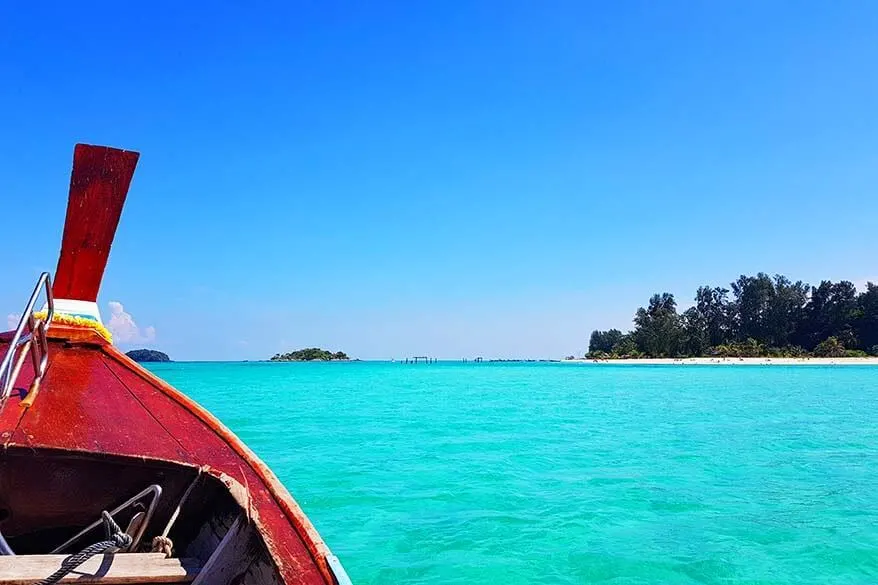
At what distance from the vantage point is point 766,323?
8250 cm

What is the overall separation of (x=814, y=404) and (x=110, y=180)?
2965 centimetres

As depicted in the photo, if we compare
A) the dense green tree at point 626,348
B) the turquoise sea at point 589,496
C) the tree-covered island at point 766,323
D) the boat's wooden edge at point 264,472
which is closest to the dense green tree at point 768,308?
the tree-covered island at point 766,323

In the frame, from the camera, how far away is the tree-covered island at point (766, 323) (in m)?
75.7

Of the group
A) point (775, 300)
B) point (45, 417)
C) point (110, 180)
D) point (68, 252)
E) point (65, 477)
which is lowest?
point (65, 477)

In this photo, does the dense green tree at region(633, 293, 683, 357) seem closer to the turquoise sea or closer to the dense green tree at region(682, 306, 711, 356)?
the dense green tree at region(682, 306, 711, 356)

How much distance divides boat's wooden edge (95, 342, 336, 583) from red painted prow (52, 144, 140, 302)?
51cm

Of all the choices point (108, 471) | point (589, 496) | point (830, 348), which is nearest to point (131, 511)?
point (108, 471)

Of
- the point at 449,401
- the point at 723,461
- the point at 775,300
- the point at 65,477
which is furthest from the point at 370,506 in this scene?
the point at 775,300

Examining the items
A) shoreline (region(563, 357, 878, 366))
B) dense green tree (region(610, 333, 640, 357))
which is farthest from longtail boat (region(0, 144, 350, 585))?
dense green tree (region(610, 333, 640, 357))

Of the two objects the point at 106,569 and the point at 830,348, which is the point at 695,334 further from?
the point at 106,569

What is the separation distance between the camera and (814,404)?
25703 millimetres

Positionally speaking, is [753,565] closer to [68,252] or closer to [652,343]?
[68,252]

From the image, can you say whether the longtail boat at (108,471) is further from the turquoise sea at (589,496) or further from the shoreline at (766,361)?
the shoreline at (766,361)

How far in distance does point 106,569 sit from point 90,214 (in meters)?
2.51
